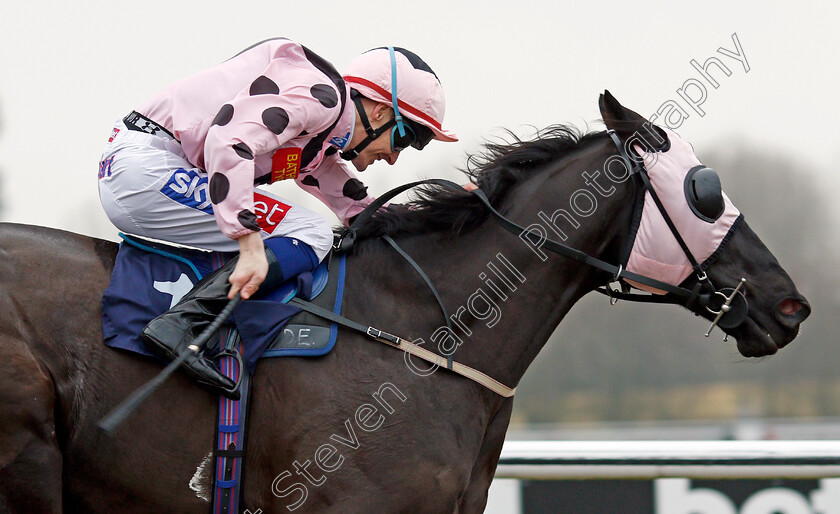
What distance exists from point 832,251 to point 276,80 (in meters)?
13.5

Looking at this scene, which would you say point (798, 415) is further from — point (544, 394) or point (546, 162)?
point (546, 162)

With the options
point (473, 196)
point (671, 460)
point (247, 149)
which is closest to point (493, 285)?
point (473, 196)

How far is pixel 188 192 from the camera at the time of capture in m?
2.54

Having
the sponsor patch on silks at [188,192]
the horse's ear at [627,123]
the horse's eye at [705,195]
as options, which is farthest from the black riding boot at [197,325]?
the horse's eye at [705,195]

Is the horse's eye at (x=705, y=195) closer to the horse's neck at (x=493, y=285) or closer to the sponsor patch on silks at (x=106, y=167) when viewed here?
the horse's neck at (x=493, y=285)

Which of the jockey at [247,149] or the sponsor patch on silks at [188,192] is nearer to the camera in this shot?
the jockey at [247,149]

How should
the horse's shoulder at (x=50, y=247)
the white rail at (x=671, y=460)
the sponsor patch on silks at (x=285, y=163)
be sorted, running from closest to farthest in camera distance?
the horse's shoulder at (x=50, y=247) → the sponsor patch on silks at (x=285, y=163) → the white rail at (x=671, y=460)

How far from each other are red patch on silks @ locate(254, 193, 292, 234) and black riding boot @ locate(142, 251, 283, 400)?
0.16 metres

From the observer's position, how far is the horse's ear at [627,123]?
2709mm

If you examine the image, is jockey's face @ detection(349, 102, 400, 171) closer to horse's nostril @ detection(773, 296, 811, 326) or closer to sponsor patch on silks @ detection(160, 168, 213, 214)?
sponsor patch on silks @ detection(160, 168, 213, 214)

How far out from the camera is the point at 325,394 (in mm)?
2367

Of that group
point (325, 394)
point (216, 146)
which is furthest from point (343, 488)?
point (216, 146)

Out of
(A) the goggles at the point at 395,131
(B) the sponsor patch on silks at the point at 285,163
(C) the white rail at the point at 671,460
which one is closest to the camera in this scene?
(B) the sponsor patch on silks at the point at 285,163

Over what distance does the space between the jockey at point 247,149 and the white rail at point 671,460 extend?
6.05 ft
